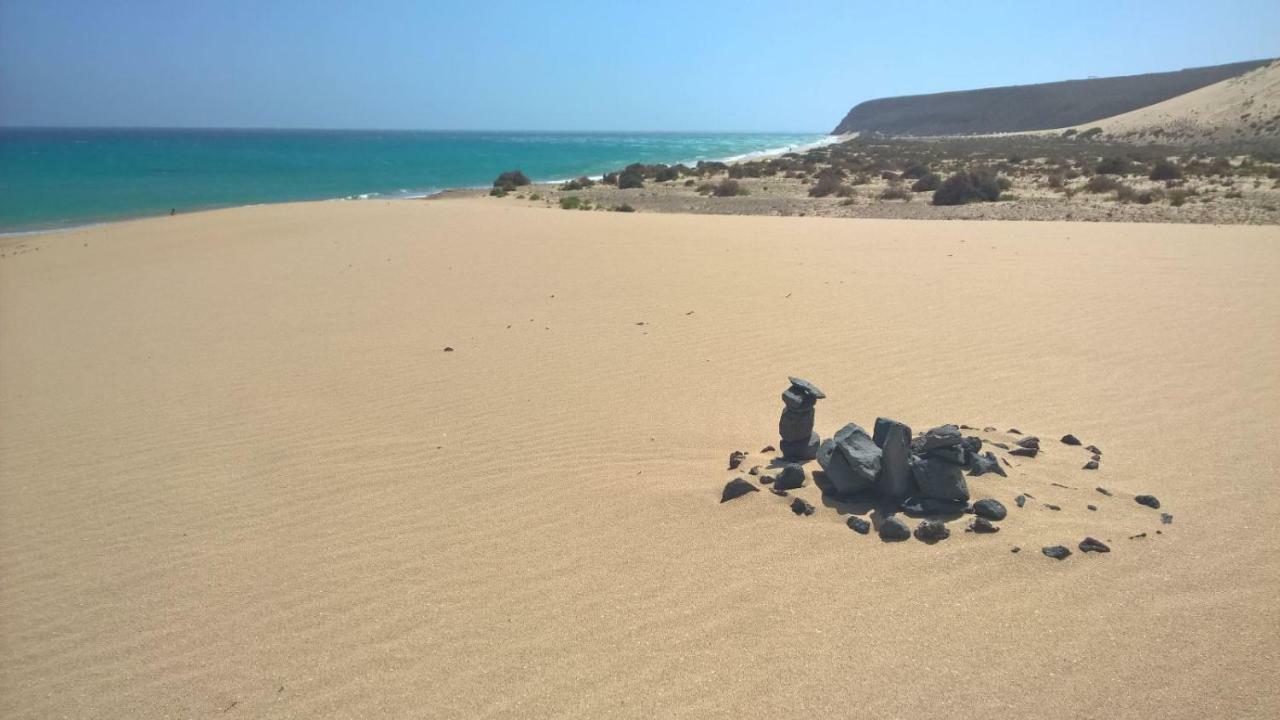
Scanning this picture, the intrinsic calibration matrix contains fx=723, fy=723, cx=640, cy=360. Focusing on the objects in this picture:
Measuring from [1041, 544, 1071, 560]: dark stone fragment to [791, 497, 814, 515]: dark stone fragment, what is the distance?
1.03 meters

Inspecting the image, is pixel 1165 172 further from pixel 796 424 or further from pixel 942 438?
pixel 942 438

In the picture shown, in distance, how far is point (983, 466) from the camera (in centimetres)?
383

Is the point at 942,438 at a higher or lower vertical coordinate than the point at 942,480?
higher

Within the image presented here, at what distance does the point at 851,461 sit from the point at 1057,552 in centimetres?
96

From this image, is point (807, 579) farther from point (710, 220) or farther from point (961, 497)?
point (710, 220)

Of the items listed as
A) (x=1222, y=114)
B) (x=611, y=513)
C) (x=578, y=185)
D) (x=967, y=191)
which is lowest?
(x=611, y=513)

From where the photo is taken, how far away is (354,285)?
33.1 ft

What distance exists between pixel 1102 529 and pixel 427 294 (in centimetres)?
799

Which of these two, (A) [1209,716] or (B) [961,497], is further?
(B) [961,497]

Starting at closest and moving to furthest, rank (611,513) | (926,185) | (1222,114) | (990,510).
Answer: (990,510)
(611,513)
(926,185)
(1222,114)

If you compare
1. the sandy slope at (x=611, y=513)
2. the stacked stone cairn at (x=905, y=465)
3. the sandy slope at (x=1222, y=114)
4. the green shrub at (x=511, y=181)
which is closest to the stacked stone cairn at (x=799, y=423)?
the stacked stone cairn at (x=905, y=465)

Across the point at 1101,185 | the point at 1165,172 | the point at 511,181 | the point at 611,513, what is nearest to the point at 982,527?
the point at 611,513

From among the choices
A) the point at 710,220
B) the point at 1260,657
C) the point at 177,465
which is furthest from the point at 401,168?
the point at 1260,657

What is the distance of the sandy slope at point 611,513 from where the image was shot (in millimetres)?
2619
